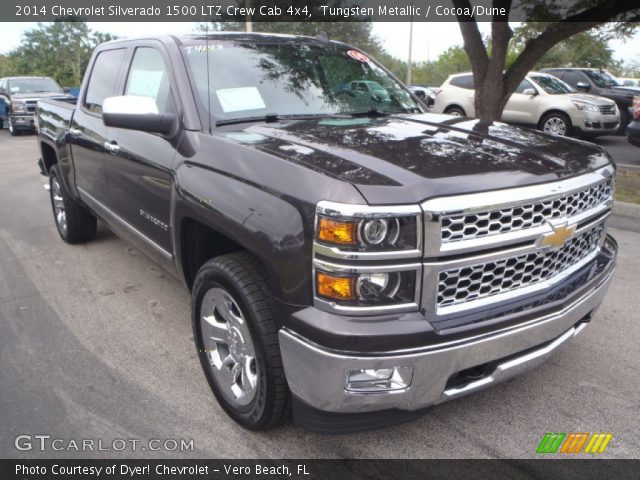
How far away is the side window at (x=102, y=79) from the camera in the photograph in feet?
13.4

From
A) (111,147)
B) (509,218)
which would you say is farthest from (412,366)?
(111,147)

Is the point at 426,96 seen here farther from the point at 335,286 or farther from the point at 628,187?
the point at 335,286

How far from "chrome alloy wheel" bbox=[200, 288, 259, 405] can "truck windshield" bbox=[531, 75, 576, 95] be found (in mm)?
11739

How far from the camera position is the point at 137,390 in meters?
2.95

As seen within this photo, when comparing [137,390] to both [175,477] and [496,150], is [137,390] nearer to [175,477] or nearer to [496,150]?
[175,477]

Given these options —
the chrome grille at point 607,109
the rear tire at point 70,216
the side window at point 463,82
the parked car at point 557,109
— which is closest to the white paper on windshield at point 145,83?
the rear tire at point 70,216

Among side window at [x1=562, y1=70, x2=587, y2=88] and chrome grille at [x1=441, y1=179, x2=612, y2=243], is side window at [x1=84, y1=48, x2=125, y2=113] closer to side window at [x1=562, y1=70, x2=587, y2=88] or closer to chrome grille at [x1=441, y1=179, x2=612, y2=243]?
chrome grille at [x1=441, y1=179, x2=612, y2=243]

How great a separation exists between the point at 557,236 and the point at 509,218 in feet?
0.97

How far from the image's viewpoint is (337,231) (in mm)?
1918

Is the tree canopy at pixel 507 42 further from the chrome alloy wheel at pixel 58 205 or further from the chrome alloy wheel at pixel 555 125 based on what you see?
the chrome alloy wheel at pixel 58 205

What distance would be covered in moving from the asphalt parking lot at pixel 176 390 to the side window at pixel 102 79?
58.1 inches

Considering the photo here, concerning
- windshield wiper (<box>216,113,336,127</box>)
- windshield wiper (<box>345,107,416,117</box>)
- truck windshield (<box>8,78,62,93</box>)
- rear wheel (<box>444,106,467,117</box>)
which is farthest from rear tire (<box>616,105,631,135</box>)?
truck windshield (<box>8,78,62,93</box>)

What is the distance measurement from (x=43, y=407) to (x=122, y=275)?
1942mm

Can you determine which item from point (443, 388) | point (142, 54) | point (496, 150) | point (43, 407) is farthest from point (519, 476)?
point (142, 54)
